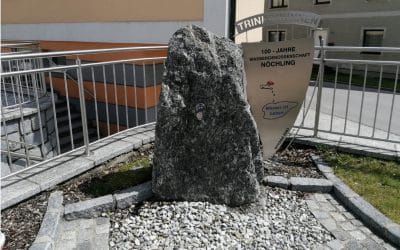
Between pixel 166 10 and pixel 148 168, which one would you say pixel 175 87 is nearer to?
pixel 148 168

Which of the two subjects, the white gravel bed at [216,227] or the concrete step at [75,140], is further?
the concrete step at [75,140]

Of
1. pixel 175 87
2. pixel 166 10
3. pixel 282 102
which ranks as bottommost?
pixel 282 102

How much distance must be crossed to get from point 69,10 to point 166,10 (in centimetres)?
277

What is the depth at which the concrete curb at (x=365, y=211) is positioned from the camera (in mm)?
2990

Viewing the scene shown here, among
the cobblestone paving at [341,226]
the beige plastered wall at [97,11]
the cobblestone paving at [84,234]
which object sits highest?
the beige plastered wall at [97,11]

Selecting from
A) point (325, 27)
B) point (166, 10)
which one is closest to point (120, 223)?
point (166, 10)

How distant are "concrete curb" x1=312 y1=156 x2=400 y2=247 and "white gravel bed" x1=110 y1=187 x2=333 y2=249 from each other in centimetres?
44

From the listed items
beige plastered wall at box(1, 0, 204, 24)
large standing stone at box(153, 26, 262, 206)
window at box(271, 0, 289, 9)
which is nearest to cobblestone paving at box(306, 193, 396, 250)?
large standing stone at box(153, 26, 262, 206)

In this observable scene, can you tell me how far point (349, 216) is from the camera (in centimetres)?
336

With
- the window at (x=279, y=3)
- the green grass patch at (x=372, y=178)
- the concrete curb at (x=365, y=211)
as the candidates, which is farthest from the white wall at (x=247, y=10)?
the window at (x=279, y=3)

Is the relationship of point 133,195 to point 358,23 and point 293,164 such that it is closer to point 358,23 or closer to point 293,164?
point 293,164

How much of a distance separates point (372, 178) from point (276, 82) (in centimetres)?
152

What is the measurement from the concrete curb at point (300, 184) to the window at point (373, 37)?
58.5 feet

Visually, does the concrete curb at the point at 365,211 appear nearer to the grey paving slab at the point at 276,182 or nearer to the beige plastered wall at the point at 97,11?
the grey paving slab at the point at 276,182
